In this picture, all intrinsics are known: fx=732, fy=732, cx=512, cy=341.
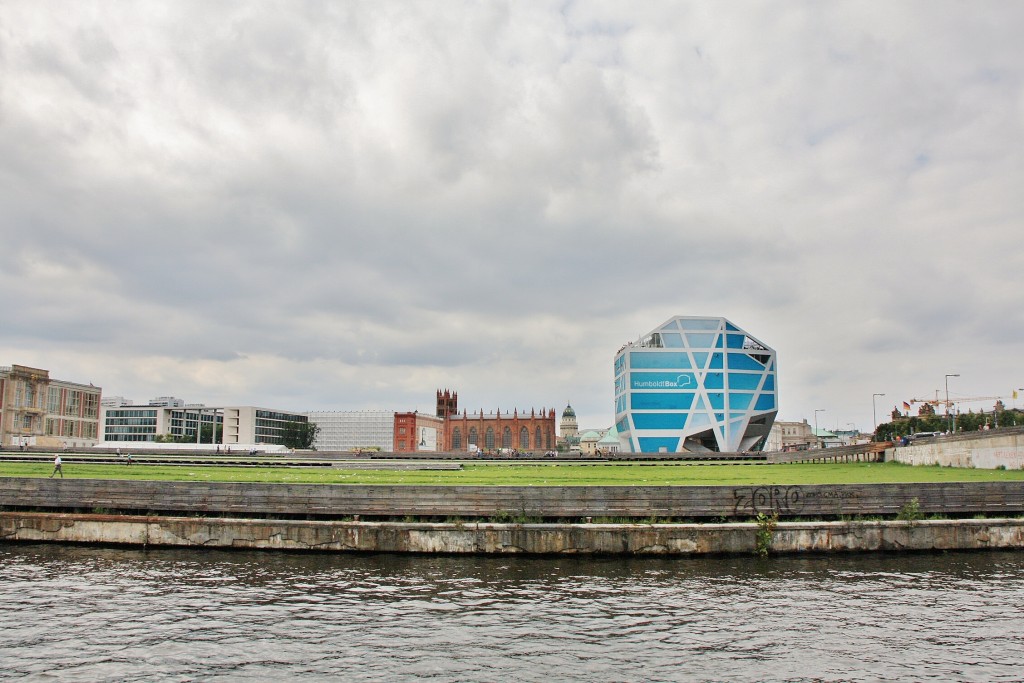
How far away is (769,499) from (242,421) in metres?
177

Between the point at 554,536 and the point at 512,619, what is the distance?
7.45 metres

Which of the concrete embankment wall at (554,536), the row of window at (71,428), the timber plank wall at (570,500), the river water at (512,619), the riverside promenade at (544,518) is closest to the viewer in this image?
the river water at (512,619)

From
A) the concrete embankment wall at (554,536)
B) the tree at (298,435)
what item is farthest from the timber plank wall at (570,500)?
the tree at (298,435)

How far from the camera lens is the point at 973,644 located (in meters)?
12.9

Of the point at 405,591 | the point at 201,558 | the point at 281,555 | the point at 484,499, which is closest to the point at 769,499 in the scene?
the point at 484,499

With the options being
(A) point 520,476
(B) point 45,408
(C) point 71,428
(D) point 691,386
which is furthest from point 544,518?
(C) point 71,428

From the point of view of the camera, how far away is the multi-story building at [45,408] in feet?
400

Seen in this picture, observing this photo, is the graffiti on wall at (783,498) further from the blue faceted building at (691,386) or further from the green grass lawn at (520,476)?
the blue faceted building at (691,386)

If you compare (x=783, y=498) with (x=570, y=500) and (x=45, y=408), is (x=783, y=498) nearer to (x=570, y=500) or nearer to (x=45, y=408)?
(x=570, y=500)

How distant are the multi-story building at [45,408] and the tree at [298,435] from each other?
143 feet

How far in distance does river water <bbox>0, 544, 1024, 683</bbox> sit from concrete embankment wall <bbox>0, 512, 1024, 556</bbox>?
2.30ft

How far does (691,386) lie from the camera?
102m

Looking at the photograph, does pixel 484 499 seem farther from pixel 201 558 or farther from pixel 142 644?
pixel 142 644

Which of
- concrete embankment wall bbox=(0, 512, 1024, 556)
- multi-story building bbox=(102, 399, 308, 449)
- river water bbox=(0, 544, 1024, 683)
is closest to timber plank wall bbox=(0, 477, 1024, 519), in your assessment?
concrete embankment wall bbox=(0, 512, 1024, 556)
